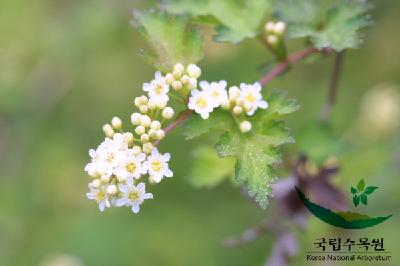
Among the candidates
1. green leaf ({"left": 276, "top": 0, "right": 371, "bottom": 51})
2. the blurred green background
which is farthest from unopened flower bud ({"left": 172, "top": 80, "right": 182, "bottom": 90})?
the blurred green background

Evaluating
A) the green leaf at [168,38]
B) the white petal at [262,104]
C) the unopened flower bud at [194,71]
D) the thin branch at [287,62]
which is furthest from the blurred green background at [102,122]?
the unopened flower bud at [194,71]

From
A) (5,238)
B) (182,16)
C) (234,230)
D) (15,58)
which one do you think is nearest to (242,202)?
(234,230)

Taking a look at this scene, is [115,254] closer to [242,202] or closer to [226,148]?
[242,202]

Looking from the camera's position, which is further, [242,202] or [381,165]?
[242,202]

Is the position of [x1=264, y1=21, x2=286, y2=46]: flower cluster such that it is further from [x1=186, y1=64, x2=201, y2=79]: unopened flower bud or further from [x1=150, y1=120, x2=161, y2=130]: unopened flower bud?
[x1=150, y1=120, x2=161, y2=130]: unopened flower bud

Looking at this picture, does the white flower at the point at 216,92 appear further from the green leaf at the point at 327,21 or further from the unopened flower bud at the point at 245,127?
the green leaf at the point at 327,21

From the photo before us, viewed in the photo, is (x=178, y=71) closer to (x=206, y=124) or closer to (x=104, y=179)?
(x=206, y=124)

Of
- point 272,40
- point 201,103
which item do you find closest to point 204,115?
point 201,103
